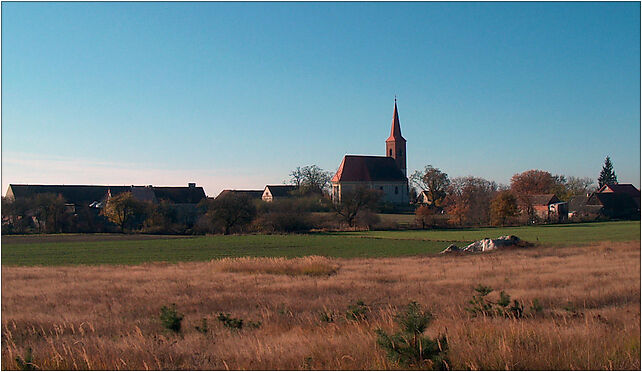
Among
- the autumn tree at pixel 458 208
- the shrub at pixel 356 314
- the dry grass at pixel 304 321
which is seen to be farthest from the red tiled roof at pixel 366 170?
the shrub at pixel 356 314

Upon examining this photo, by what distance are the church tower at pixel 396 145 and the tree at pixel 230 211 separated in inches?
2728

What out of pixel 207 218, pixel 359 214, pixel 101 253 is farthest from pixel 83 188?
pixel 101 253

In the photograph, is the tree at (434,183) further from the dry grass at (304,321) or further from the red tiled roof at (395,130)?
the dry grass at (304,321)

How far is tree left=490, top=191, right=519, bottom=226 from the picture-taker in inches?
3007

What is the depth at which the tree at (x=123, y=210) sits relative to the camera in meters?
69.4

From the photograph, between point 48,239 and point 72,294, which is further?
point 48,239

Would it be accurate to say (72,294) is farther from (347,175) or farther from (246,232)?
(347,175)

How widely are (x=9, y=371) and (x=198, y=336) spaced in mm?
3013

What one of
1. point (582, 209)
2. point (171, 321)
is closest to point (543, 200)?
point (582, 209)

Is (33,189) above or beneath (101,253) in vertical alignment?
above

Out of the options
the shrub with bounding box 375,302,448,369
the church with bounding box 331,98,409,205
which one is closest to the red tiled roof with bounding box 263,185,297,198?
the church with bounding box 331,98,409,205

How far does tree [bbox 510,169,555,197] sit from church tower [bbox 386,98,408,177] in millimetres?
30440

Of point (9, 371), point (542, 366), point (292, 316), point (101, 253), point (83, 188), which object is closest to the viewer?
point (542, 366)

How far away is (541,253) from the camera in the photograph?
32.5 m
